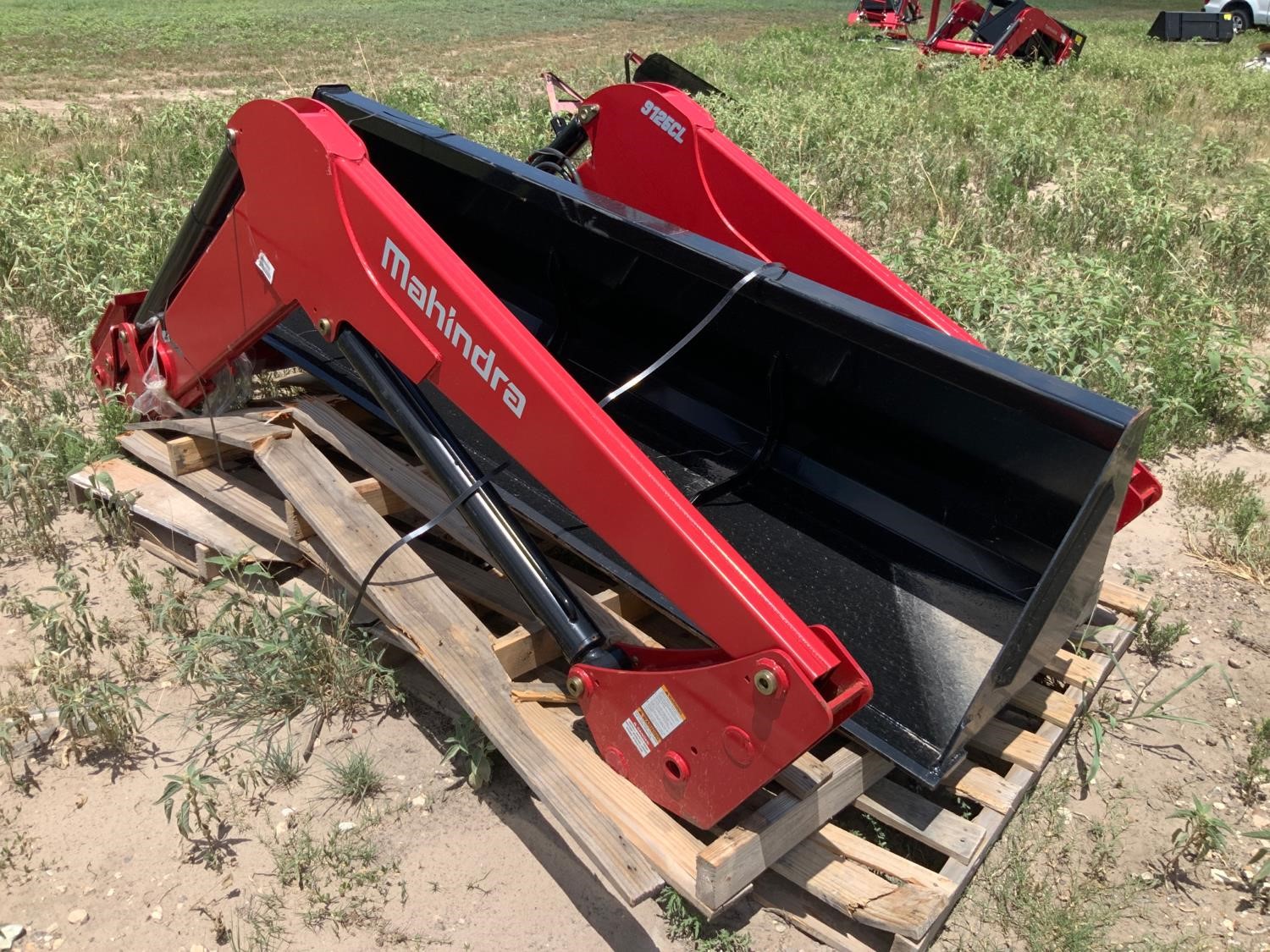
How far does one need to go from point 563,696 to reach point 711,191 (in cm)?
195

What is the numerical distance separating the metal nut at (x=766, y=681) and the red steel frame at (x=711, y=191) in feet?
4.85

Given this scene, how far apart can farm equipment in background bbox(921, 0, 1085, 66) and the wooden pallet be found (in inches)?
516

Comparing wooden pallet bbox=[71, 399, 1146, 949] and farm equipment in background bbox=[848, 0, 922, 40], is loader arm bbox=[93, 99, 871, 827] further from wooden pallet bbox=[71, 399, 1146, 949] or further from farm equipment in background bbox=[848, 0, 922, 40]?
farm equipment in background bbox=[848, 0, 922, 40]

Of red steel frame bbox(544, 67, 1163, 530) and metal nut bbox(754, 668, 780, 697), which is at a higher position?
red steel frame bbox(544, 67, 1163, 530)

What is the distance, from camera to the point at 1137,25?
2703cm

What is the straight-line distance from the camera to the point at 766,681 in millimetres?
2117

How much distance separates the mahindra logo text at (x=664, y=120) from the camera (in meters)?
3.90

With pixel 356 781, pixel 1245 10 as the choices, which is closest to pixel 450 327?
pixel 356 781

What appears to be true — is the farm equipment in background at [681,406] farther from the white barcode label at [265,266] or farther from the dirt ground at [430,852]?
the dirt ground at [430,852]

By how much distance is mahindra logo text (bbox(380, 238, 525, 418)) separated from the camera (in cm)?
249

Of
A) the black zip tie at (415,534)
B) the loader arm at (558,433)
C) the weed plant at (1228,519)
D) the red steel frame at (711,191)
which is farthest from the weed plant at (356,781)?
the weed plant at (1228,519)

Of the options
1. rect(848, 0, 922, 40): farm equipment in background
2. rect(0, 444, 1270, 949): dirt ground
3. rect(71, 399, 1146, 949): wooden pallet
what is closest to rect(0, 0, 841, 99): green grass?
rect(848, 0, 922, 40): farm equipment in background

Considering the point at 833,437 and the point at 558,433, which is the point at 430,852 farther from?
the point at 833,437

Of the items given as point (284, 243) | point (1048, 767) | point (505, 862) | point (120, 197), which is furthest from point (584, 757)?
point (120, 197)
